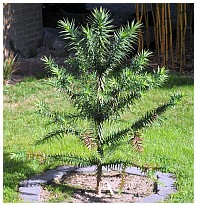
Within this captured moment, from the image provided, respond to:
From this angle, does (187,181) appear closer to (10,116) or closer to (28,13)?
(10,116)

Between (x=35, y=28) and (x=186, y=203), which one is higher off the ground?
(x=35, y=28)

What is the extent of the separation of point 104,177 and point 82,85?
0.95m

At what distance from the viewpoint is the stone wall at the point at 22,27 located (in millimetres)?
9625

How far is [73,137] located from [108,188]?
1.39 meters

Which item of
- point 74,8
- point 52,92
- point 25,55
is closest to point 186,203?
point 52,92

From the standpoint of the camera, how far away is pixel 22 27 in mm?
10062

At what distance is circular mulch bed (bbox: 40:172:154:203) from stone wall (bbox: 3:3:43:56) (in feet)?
15.3

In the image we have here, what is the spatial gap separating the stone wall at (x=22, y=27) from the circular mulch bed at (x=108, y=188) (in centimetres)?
A: 467

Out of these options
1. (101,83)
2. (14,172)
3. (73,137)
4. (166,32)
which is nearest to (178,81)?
(166,32)

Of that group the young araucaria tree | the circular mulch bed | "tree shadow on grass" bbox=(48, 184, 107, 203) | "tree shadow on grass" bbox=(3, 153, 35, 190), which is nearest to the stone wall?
"tree shadow on grass" bbox=(3, 153, 35, 190)

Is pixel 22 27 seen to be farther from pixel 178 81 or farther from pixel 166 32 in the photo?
pixel 178 81

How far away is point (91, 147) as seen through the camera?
4.63 meters

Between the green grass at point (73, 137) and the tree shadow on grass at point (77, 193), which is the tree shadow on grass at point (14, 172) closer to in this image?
the green grass at point (73, 137)

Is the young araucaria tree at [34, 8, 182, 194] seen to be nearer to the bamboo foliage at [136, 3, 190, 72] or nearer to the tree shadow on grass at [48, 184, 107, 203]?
the tree shadow on grass at [48, 184, 107, 203]
